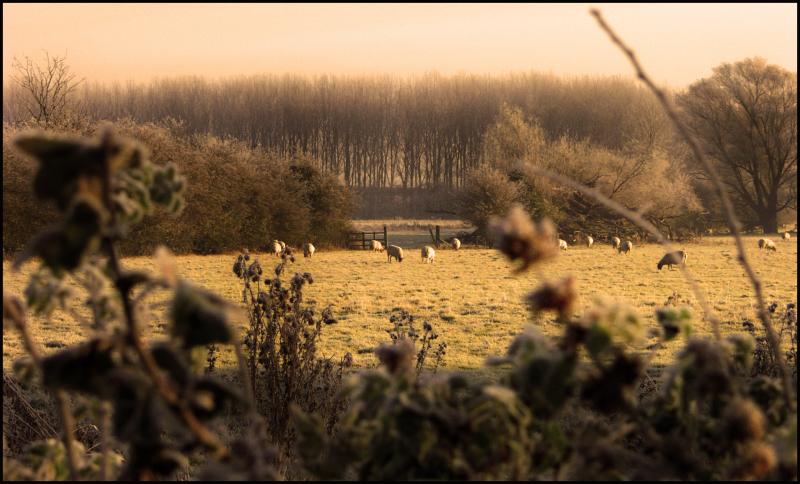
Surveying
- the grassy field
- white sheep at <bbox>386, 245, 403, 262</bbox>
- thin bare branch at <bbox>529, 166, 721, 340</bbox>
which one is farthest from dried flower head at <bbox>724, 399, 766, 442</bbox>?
white sheep at <bbox>386, 245, 403, 262</bbox>

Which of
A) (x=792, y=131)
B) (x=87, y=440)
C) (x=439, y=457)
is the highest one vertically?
(x=792, y=131)

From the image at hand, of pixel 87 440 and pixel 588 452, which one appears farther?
pixel 87 440

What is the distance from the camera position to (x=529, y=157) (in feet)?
120

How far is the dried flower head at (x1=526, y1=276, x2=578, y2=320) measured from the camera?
91cm

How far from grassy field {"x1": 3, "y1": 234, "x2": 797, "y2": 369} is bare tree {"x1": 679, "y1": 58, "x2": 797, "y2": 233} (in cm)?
974

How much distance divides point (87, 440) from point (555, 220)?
30.4 metres

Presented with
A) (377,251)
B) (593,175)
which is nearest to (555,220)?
(593,175)

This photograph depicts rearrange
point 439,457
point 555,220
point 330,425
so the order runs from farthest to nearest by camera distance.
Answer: point 555,220, point 330,425, point 439,457

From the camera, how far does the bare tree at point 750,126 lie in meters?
38.1

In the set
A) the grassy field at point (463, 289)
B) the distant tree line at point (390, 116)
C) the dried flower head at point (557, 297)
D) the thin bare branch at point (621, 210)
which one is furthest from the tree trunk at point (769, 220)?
the dried flower head at point (557, 297)

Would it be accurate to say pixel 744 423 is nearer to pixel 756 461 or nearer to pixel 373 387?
pixel 756 461

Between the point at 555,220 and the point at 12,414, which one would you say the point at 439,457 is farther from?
the point at 555,220

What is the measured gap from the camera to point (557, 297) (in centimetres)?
91

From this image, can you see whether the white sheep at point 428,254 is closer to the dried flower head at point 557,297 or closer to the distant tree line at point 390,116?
the dried flower head at point 557,297
